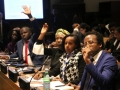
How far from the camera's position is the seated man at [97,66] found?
2.60 metres

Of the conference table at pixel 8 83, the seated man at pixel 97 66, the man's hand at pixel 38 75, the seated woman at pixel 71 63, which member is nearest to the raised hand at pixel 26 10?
the conference table at pixel 8 83

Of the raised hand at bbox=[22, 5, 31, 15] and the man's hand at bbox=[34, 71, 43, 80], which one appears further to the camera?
the raised hand at bbox=[22, 5, 31, 15]

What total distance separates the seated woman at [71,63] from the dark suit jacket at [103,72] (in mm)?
536

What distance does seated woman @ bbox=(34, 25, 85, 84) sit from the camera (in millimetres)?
3387

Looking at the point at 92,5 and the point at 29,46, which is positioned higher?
the point at 92,5

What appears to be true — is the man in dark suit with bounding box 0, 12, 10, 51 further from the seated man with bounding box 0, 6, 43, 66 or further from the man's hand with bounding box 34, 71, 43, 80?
the man's hand with bounding box 34, 71, 43, 80

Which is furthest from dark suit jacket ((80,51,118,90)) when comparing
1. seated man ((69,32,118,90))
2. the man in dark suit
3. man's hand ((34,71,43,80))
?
the man in dark suit

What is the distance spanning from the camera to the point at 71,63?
3.39 meters

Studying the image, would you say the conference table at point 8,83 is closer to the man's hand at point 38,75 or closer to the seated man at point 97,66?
the man's hand at point 38,75

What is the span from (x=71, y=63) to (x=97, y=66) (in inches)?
24.1

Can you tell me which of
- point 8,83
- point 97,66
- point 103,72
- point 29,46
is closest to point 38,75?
point 8,83

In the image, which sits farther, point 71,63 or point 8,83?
point 8,83

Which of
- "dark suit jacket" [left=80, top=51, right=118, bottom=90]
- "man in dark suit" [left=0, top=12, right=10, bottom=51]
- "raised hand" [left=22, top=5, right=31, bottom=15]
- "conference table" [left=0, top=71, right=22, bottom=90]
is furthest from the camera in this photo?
"man in dark suit" [left=0, top=12, right=10, bottom=51]

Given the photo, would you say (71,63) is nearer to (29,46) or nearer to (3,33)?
(29,46)
